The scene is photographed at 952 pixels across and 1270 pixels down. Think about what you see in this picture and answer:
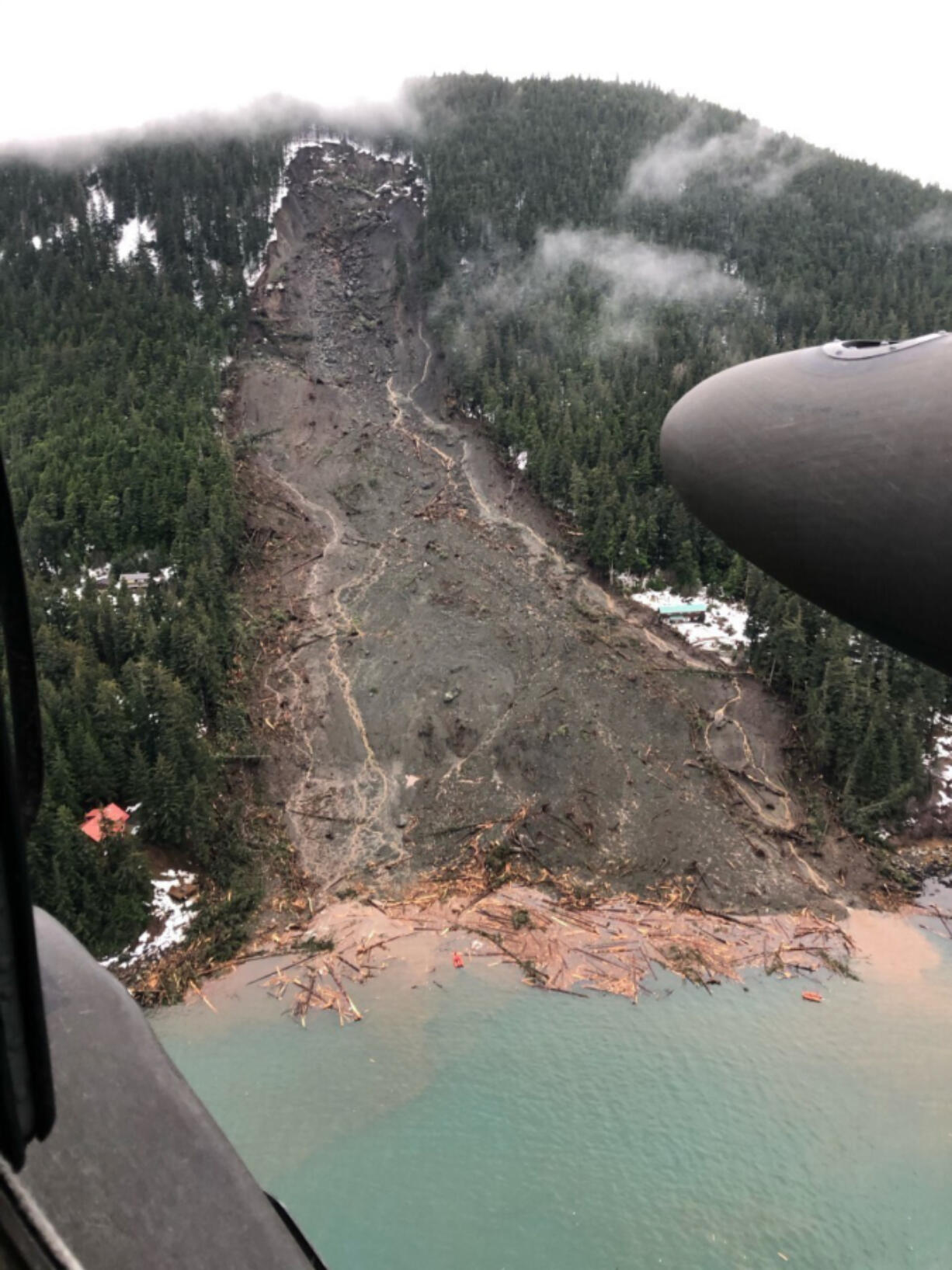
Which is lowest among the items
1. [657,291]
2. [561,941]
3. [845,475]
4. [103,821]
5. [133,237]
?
[561,941]

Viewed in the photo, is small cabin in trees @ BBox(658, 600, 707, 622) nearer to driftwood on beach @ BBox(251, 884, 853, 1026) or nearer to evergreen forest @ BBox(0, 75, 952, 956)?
evergreen forest @ BBox(0, 75, 952, 956)

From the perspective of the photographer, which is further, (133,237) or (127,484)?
(133,237)

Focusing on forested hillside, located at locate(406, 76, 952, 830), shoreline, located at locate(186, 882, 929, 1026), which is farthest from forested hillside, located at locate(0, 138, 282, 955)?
forested hillside, located at locate(406, 76, 952, 830)

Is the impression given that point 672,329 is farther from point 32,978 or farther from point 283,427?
point 32,978

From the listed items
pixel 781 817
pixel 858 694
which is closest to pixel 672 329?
pixel 858 694

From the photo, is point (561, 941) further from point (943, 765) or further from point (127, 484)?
point (127, 484)

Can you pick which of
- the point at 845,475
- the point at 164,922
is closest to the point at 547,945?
the point at 164,922

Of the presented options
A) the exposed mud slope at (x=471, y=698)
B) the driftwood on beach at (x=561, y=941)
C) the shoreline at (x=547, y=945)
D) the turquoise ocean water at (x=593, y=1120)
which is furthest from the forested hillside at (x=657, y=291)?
the turquoise ocean water at (x=593, y=1120)
